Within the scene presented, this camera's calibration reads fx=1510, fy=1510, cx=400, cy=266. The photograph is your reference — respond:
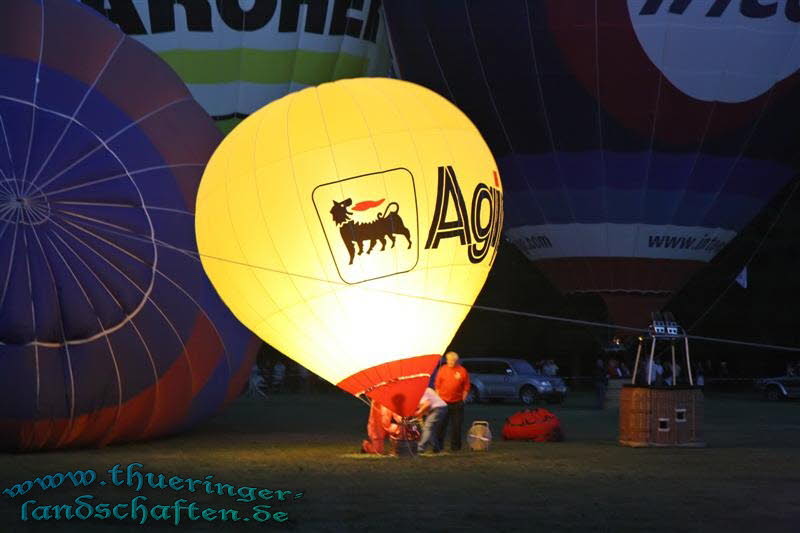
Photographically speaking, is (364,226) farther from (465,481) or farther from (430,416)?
(430,416)

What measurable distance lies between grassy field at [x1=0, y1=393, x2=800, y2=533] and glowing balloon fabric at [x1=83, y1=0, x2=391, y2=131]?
225 inches

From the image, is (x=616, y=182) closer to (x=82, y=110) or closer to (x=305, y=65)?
(x=305, y=65)

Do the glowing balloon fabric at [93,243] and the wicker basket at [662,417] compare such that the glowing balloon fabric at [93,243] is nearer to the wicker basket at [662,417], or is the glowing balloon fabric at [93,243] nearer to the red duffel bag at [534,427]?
the red duffel bag at [534,427]

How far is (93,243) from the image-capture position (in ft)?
46.6

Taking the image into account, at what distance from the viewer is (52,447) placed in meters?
14.4

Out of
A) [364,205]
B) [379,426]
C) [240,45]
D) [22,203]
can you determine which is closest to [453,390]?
[379,426]

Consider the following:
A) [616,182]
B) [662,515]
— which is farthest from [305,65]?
[662,515]

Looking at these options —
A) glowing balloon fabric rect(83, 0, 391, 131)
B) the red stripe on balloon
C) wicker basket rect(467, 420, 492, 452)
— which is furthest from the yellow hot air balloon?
glowing balloon fabric rect(83, 0, 391, 131)

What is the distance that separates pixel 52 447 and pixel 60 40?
392cm

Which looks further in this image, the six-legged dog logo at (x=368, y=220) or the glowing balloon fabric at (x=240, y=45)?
the glowing balloon fabric at (x=240, y=45)

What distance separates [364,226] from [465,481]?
235 centimetres

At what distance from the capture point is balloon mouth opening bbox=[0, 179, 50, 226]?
540 inches

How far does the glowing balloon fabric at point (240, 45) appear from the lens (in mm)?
21859

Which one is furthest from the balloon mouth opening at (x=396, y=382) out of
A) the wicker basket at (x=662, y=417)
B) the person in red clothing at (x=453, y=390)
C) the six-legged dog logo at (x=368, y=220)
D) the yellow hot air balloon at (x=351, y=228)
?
the wicker basket at (x=662, y=417)
